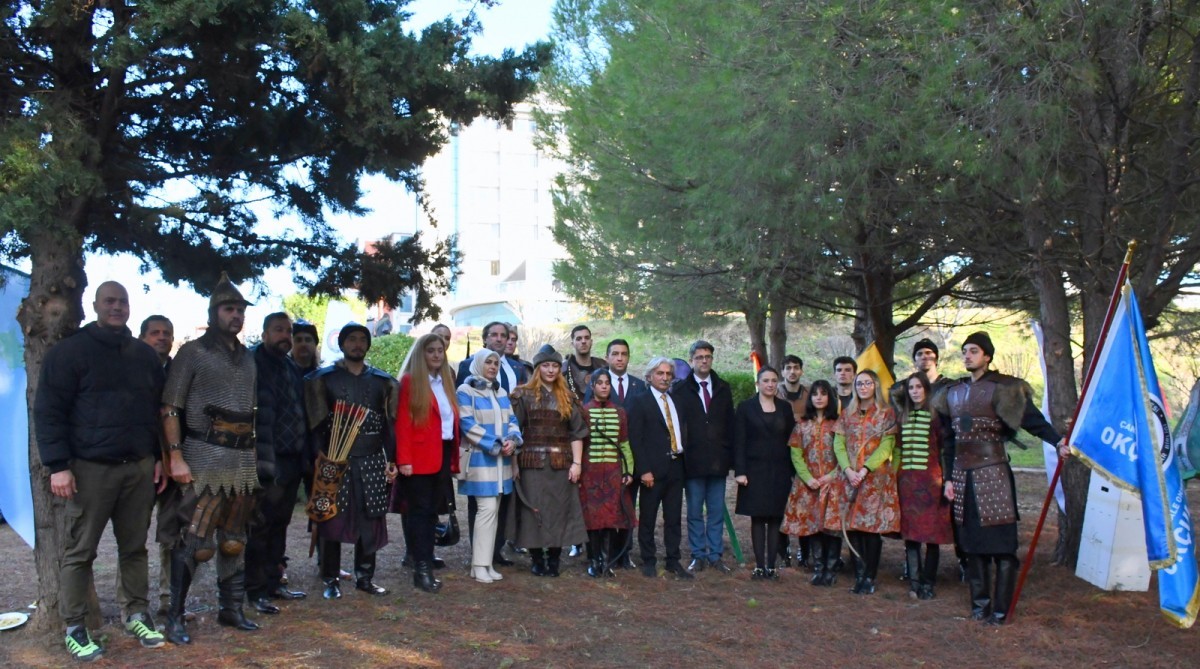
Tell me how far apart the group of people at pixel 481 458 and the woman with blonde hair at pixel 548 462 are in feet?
0.05

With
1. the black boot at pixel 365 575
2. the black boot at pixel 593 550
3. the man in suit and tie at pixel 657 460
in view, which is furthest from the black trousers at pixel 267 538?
the man in suit and tie at pixel 657 460

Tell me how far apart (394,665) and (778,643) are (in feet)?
7.25

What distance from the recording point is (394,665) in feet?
17.1

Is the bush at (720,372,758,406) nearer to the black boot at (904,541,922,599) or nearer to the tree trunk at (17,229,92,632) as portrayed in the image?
the black boot at (904,541,922,599)

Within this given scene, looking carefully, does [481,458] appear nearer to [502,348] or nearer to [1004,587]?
[502,348]

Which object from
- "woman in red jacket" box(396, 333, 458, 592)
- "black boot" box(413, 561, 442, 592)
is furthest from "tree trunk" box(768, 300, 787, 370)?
"black boot" box(413, 561, 442, 592)

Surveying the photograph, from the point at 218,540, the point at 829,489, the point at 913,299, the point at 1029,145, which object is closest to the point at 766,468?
the point at 829,489

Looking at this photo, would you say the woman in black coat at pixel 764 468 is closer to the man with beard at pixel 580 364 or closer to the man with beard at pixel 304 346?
the man with beard at pixel 580 364

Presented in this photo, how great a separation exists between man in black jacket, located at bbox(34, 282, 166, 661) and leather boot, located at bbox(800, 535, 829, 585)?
4.52 metres

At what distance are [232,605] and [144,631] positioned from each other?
53cm

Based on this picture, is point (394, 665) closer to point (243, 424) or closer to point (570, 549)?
point (243, 424)

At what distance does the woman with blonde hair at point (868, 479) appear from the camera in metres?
7.30

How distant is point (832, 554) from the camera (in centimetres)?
764

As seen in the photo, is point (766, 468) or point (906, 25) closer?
point (906, 25)
